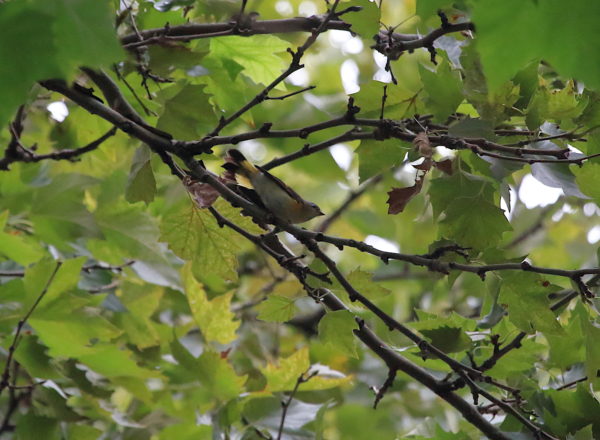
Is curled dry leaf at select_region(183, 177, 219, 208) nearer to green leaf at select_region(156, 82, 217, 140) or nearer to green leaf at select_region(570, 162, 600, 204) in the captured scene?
green leaf at select_region(156, 82, 217, 140)

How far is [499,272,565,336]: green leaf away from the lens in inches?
39.3

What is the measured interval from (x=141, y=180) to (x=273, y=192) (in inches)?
8.3

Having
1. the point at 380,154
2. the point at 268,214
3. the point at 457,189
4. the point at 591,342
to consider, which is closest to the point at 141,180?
the point at 268,214

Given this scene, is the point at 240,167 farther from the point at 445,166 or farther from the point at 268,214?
the point at 445,166

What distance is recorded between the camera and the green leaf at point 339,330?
1024 mm

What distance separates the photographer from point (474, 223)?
1.01m

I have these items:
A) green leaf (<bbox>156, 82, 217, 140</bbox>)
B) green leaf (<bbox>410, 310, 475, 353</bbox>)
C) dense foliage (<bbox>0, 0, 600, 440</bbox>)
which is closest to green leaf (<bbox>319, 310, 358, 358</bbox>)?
dense foliage (<bbox>0, 0, 600, 440</bbox>)

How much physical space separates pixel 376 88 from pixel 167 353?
0.99 m

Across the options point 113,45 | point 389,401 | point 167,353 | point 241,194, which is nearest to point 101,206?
point 167,353

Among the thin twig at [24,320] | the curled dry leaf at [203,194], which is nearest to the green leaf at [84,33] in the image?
the curled dry leaf at [203,194]

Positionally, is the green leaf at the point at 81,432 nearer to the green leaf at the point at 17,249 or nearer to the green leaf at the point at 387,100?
the green leaf at the point at 17,249

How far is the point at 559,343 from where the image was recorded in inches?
48.6

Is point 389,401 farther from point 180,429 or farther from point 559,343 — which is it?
point 559,343

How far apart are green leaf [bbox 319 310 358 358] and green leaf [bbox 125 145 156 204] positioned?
0.32 meters
